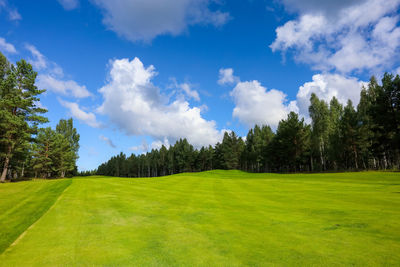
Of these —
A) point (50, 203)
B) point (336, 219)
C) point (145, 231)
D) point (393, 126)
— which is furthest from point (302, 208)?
point (393, 126)

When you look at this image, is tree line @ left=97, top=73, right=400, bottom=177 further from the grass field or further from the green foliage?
the green foliage

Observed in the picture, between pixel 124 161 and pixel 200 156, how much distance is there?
70.3 meters

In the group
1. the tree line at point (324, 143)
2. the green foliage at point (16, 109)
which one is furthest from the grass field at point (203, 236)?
the tree line at point (324, 143)

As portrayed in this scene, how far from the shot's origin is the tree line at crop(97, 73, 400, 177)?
42781 millimetres

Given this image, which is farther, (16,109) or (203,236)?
(16,109)

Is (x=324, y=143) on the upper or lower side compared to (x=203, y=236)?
upper

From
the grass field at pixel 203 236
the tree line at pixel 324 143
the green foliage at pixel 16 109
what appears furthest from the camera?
the tree line at pixel 324 143

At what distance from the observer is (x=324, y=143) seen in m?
67.1

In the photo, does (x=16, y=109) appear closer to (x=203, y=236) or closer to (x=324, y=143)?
(x=203, y=236)

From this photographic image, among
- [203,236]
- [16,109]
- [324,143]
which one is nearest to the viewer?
[203,236]

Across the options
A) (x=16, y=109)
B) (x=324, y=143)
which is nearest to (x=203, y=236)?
(x=16, y=109)

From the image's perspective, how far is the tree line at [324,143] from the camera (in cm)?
4278

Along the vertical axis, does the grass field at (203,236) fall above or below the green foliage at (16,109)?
below

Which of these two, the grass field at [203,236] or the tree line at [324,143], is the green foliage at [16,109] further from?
the tree line at [324,143]
